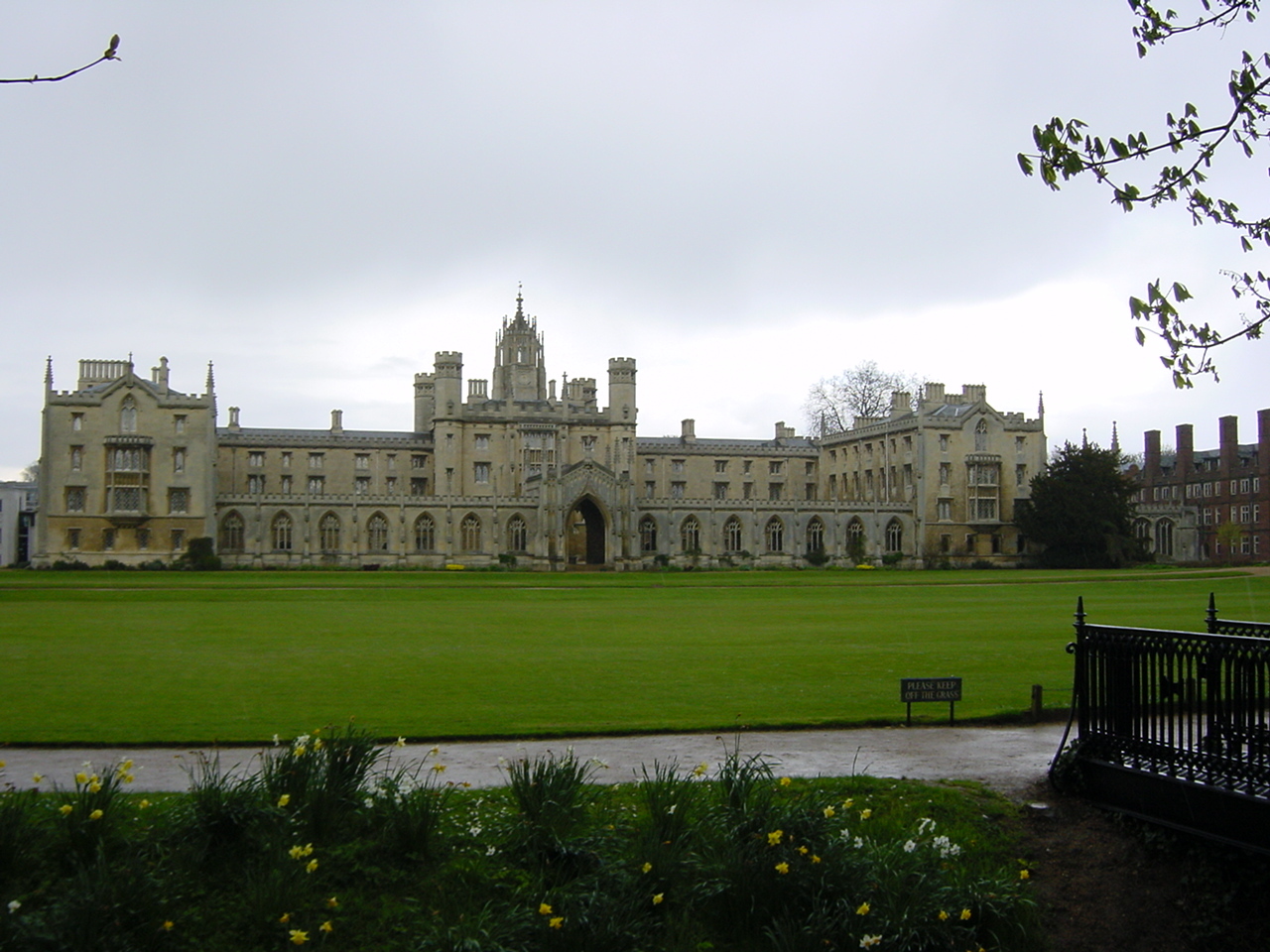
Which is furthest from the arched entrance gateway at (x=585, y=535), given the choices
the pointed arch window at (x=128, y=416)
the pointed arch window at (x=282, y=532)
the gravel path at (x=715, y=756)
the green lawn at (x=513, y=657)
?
the gravel path at (x=715, y=756)

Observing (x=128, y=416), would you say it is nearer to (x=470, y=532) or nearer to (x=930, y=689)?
(x=470, y=532)

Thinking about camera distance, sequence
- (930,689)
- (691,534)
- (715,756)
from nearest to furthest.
Result: (715,756) < (930,689) < (691,534)

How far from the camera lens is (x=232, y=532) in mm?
71250

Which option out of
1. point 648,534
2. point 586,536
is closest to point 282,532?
point 586,536

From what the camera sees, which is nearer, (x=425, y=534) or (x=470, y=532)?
(x=425, y=534)

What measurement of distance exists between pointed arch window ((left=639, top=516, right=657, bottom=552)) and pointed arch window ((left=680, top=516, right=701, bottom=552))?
1821 mm

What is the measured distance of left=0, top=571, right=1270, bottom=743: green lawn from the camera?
13.9m

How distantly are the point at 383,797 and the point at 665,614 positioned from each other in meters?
22.1

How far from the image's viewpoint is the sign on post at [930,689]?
13.6m

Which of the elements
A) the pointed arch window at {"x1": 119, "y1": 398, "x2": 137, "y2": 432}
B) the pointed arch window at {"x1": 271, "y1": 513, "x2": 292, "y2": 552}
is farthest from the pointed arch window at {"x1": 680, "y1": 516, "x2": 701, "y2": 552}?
the pointed arch window at {"x1": 119, "y1": 398, "x2": 137, "y2": 432}

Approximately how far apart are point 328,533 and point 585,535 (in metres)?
18.0

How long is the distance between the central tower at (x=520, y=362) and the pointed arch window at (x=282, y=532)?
68.2ft

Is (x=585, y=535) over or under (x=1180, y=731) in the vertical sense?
over

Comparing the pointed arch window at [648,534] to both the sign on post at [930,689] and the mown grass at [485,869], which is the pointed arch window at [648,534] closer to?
the sign on post at [930,689]
